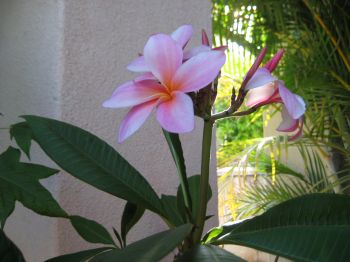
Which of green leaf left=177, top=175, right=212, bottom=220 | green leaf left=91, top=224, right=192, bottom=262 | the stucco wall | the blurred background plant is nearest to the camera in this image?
green leaf left=91, top=224, right=192, bottom=262

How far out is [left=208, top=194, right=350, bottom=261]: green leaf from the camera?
1.45 ft

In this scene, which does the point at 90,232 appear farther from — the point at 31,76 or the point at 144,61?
the point at 31,76

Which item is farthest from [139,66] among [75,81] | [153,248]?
[75,81]

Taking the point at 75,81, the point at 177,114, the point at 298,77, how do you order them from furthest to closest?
1. the point at 298,77
2. the point at 75,81
3. the point at 177,114

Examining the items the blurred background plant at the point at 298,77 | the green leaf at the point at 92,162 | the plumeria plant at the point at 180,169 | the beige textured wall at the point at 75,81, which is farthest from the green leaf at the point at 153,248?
the blurred background plant at the point at 298,77

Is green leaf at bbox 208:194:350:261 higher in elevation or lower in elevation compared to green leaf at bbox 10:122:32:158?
lower

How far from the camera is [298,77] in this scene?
2393 mm

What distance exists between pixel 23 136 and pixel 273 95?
1.33 feet

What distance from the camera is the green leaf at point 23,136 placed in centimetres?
69

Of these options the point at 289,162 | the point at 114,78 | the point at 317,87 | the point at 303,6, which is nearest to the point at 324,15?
the point at 303,6

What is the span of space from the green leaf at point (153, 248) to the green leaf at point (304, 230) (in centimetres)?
8

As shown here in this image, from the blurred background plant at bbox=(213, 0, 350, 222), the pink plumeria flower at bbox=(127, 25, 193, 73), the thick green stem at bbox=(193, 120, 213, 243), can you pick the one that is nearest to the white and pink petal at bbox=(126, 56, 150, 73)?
the pink plumeria flower at bbox=(127, 25, 193, 73)

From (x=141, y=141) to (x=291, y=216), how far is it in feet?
1.98

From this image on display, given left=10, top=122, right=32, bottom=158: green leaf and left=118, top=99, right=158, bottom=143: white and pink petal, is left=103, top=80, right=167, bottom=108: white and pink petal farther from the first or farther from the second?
left=10, top=122, right=32, bottom=158: green leaf
